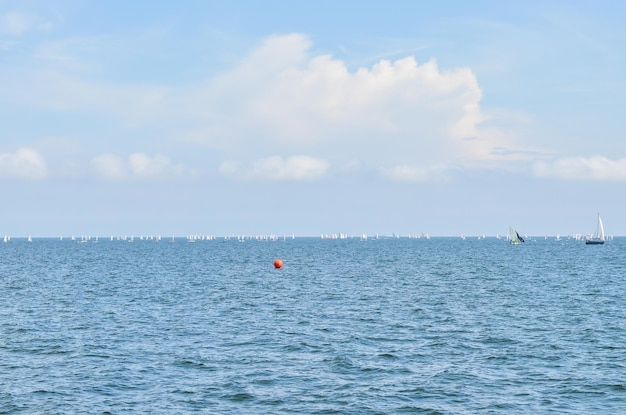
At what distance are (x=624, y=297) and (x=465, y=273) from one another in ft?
149

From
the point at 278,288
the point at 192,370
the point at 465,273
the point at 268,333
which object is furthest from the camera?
the point at 465,273

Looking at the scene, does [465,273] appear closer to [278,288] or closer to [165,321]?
[278,288]

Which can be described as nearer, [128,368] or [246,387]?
[246,387]

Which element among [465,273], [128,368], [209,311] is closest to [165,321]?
[209,311]

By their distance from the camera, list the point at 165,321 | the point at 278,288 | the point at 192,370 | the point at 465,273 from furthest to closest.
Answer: the point at 465,273 → the point at 278,288 → the point at 165,321 → the point at 192,370

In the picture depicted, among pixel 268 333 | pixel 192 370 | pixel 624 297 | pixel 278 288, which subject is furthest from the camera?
pixel 278 288

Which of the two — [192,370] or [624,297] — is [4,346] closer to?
[192,370]

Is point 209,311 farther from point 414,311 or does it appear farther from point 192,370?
point 192,370

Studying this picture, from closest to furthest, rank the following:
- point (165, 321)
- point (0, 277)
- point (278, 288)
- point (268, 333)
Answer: point (268, 333), point (165, 321), point (278, 288), point (0, 277)

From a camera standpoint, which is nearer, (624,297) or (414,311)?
(414,311)

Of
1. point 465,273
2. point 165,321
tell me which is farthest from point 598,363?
point 465,273

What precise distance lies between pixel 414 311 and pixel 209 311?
70.2 ft

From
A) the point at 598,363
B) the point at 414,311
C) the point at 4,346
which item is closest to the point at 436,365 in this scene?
the point at 598,363

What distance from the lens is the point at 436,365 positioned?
138 ft
